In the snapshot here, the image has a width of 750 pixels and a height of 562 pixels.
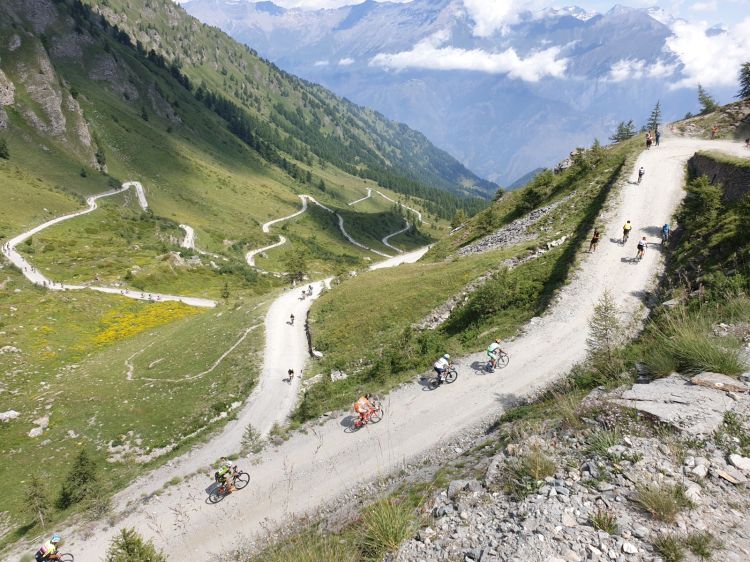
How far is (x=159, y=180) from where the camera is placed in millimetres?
158375

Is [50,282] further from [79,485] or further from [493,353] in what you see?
[493,353]

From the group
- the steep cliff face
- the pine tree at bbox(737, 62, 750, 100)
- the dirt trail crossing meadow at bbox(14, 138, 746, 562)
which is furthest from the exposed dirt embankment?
the steep cliff face

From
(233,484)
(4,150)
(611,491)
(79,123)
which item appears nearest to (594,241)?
(611,491)

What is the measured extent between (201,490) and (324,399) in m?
8.36

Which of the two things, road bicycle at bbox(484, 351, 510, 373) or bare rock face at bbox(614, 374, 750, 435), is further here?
road bicycle at bbox(484, 351, 510, 373)

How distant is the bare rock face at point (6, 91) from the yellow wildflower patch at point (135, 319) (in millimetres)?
114706

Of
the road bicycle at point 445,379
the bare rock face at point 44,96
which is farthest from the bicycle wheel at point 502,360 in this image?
the bare rock face at point 44,96

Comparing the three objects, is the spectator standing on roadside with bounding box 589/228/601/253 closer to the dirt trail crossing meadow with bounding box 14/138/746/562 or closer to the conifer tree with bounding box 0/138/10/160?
the dirt trail crossing meadow with bounding box 14/138/746/562

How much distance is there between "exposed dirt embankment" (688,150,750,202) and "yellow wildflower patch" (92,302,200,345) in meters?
71.0

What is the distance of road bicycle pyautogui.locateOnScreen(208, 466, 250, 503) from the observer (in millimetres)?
18594

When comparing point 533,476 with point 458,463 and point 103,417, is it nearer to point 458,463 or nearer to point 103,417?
point 458,463

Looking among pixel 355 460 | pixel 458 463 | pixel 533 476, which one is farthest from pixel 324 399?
pixel 533 476

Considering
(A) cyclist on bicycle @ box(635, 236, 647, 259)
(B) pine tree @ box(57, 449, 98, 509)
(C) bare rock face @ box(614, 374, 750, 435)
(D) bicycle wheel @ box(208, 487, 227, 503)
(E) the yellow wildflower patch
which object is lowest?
(E) the yellow wildflower patch

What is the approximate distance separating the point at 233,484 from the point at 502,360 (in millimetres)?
15460
